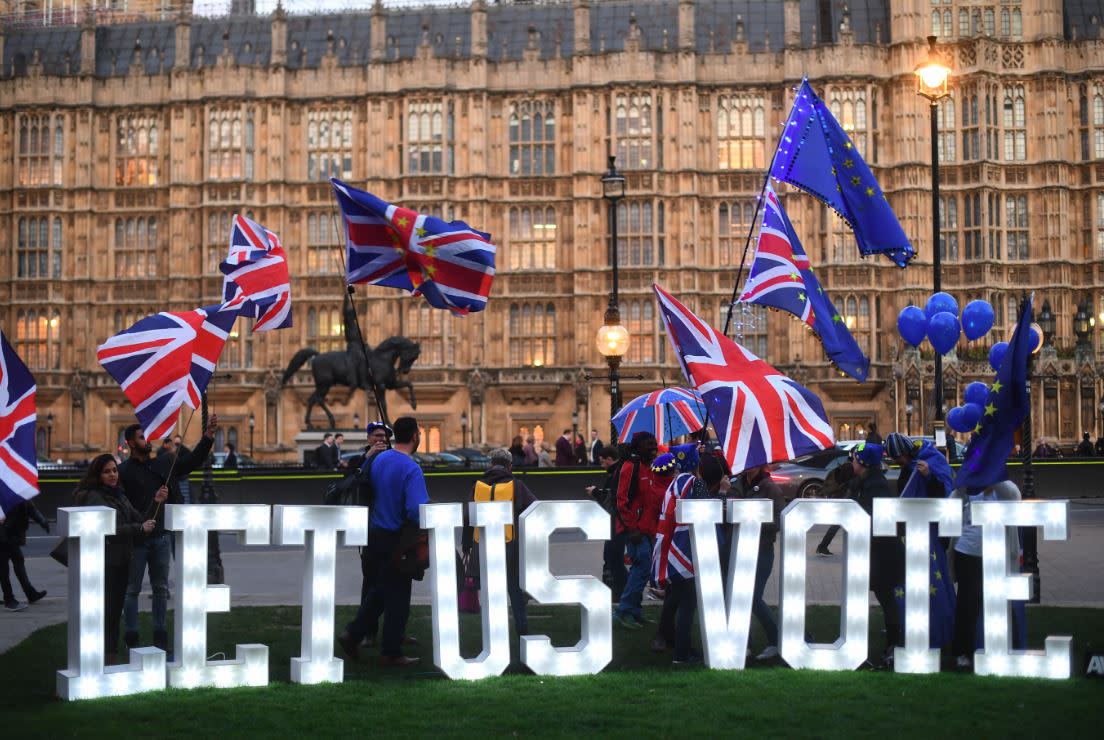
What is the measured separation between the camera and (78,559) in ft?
38.0

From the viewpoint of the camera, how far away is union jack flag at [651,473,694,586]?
532 inches

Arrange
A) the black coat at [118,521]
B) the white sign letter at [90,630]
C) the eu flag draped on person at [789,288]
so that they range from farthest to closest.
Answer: the eu flag draped on person at [789,288], the black coat at [118,521], the white sign letter at [90,630]

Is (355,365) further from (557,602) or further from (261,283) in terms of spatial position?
(557,602)

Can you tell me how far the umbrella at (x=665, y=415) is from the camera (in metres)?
20.5

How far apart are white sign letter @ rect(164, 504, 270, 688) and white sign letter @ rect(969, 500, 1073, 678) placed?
5.53 metres

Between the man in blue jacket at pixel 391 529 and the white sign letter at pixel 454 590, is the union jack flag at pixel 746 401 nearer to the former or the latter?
the white sign letter at pixel 454 590

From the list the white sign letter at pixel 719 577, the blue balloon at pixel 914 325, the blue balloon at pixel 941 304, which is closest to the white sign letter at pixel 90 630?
the white sign letter at pixel 719 577

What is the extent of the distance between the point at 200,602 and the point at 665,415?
32.5ft

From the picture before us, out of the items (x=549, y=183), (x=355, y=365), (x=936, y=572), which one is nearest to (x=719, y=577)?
(x=936, y=572)

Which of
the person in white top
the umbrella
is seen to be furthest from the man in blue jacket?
the umbrella

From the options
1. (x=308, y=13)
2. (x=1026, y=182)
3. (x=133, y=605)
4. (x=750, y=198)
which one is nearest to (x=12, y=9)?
(x=308, y=13)

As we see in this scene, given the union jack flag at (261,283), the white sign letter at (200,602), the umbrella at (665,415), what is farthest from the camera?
the umbrella at (665,415)

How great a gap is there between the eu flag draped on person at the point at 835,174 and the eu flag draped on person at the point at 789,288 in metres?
0.95

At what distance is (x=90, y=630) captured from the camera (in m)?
11.5
